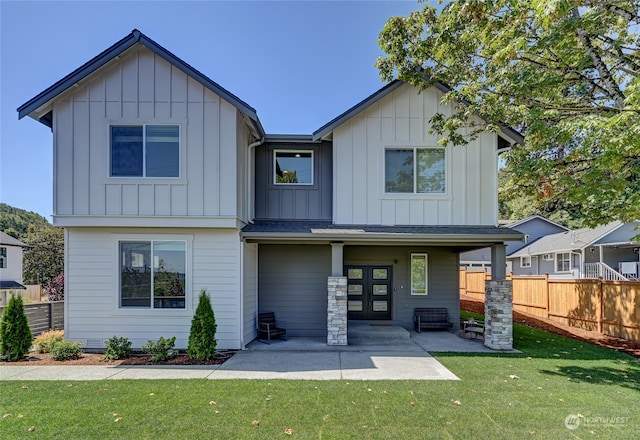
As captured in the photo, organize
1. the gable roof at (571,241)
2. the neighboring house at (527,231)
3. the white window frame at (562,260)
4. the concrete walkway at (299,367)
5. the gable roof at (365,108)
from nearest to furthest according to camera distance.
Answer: the concrete walkway at (299,367) < the gable roof at (365,108) < the gable roof at (571,241) < the white window frame at (562,260) < the neighboring house at (527,231)

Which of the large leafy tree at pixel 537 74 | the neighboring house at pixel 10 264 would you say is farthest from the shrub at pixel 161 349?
the neighboring house at pixel 10 264

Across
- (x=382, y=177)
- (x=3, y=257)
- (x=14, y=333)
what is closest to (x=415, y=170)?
(x=382, y=177)

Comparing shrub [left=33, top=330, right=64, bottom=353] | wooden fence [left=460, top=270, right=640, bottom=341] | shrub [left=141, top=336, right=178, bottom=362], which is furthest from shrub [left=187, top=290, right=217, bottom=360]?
wooden fence [left=460, top=270, right=640, bottom=341]

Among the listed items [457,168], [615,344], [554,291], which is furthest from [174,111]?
[554,291]

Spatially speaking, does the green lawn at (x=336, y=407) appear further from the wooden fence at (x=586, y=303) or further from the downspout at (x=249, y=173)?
the downspout at (x=249, y=173)

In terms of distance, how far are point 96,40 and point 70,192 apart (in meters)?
5.19

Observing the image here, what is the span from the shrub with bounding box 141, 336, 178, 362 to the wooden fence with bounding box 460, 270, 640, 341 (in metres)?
11.7

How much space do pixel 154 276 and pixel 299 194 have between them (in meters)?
4.42

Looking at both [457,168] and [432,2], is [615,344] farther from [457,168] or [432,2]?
[432,2]

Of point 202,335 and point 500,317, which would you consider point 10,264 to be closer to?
point 202,335

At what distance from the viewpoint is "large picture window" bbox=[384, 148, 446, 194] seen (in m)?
9.72

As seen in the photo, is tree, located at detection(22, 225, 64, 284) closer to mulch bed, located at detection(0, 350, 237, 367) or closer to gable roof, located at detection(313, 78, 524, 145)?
mulch bed, located at detection(0, 350, 237, 367)

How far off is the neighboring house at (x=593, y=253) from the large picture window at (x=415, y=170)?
1325cm

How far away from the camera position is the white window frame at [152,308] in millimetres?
8586
